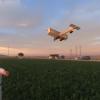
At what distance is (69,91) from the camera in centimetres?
1727

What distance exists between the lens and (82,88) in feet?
61.3

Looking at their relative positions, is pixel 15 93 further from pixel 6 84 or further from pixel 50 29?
pixel 50 29

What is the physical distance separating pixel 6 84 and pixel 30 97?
5.46 metres

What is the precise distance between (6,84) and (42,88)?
3555 millimetres

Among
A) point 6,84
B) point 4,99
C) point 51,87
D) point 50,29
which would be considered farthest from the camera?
point 50,29

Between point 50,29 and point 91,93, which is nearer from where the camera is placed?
point 91,93

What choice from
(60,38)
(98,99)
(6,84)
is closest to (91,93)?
(98,99)

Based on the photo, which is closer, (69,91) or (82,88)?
(69,91)

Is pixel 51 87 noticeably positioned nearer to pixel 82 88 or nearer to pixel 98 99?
pixel 82 88

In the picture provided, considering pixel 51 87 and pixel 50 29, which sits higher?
pixel 50 29

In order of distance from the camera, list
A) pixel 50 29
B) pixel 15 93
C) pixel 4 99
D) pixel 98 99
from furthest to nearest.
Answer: pixel 50 29 < pixel 15 93 < pixel 4 99 < pixel 98 99

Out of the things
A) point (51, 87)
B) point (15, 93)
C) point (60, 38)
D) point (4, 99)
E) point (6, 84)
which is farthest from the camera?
point (60, 38)

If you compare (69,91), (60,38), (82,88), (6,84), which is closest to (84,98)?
(69,91)

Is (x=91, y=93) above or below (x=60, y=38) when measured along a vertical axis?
below
